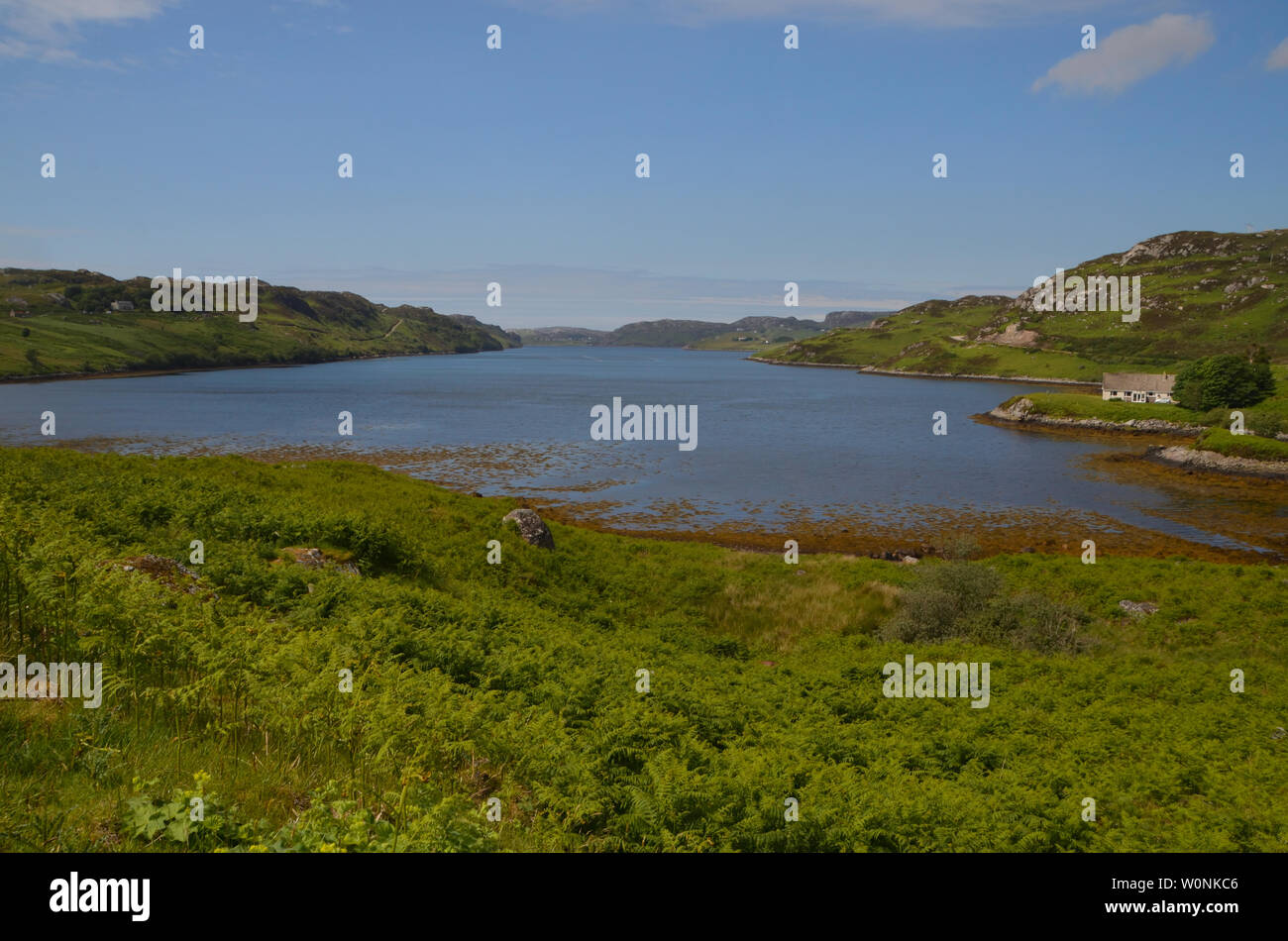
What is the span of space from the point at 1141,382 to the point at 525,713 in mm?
152278

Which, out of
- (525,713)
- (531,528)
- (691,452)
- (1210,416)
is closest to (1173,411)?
(1210,416)

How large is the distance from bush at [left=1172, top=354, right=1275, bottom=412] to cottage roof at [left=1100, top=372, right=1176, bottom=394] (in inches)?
493

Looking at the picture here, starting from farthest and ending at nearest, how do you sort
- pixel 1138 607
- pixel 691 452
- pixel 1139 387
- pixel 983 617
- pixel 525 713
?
1. pixel 1139 387
2. pixel 691 452
3. pixel 1138 607
4. pixel 983 617
5. pixel 525 713

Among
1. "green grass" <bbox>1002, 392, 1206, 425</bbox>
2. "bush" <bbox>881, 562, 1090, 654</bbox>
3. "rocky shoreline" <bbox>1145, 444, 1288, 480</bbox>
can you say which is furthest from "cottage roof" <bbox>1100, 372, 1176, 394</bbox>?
"bush" <bbox>881, 562, 1090, 654</bbox>

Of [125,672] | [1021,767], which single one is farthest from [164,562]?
[1021,767]

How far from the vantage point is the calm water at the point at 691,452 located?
61.3m

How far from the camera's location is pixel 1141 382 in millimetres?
130125

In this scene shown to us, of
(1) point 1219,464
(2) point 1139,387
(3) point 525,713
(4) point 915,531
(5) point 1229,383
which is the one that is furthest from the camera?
(2) point 1139,387

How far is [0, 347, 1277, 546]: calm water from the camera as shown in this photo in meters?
61.3

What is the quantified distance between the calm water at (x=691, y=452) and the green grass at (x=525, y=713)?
97.3 ft

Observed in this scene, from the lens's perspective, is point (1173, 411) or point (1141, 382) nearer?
point (1173, 411)

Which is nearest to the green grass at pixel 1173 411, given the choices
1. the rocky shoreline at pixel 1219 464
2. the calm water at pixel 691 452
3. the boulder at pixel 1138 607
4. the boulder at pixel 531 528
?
the rocky shoreline at pixel 1219 464

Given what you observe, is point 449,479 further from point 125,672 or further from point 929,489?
point 125,672

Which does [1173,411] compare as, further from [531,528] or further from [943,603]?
[531,528]
